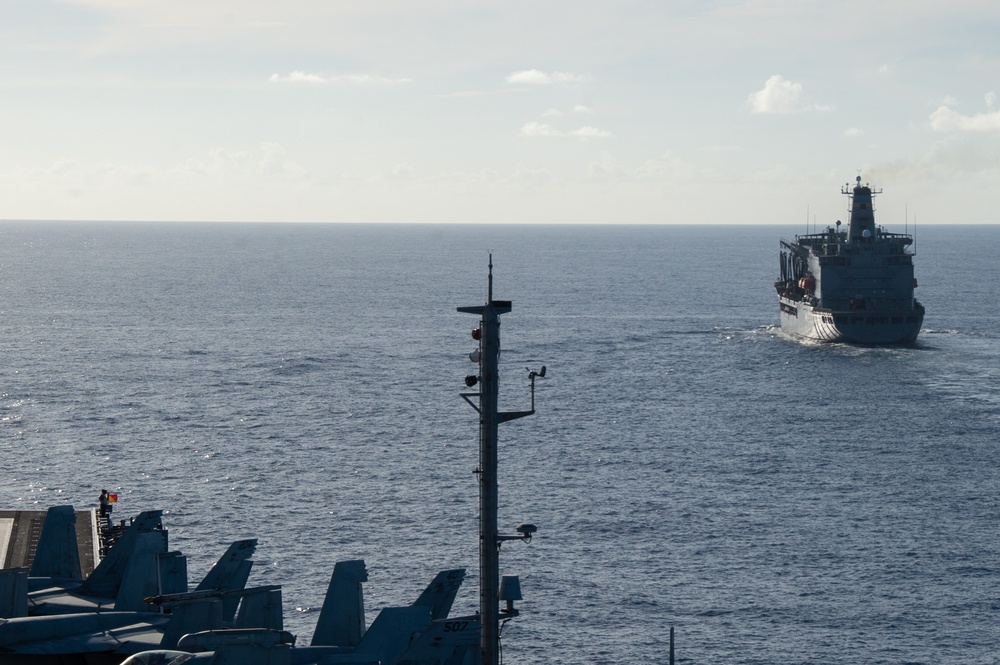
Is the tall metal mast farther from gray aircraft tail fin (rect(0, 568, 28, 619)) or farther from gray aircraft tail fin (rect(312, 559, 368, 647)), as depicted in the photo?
gray aircraft tail fin (rect(0, 568, 28, 619))

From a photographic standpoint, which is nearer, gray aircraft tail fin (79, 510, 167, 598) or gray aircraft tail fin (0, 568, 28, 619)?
gray aircraft tail fin (0, 568, 28, 619)

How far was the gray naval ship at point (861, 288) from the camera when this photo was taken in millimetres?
149125

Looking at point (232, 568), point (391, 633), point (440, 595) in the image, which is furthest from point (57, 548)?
point (391, 633)

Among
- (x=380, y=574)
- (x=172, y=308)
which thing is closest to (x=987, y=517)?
(x=380, y=574)

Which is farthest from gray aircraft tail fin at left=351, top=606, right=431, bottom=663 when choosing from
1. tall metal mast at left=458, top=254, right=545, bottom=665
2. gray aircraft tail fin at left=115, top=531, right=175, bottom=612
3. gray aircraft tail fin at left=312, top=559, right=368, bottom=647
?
gray aircraft tail fin at left=115, top=531, right=175, bottom=612

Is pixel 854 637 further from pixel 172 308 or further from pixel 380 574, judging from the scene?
pixel 172 308

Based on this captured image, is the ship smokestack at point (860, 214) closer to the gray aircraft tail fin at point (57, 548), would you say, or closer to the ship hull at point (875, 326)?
the ship hull at point (875, 326)

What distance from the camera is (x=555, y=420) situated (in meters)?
109

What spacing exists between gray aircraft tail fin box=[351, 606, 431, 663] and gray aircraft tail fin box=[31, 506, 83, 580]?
1678cm

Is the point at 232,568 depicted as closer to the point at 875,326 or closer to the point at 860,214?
the point at 875,326

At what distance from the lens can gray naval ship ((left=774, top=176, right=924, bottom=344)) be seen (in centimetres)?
14912

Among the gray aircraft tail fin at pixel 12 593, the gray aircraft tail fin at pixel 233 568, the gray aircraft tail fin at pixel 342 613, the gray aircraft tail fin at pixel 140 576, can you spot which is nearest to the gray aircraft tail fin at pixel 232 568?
the gray aircraft tail fin at pixel 233 568

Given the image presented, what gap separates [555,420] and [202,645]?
7755cm

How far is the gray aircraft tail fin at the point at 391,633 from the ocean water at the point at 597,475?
20090 mm
